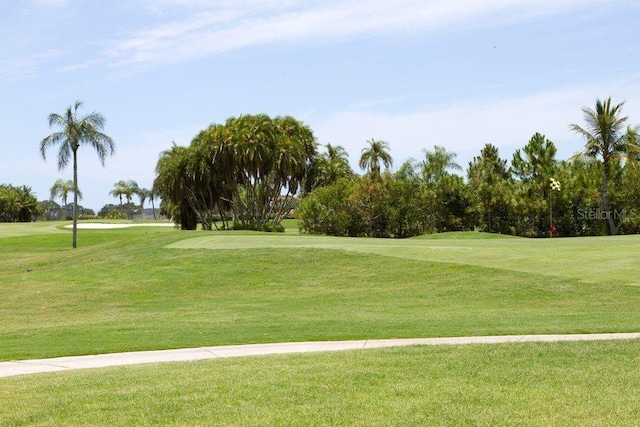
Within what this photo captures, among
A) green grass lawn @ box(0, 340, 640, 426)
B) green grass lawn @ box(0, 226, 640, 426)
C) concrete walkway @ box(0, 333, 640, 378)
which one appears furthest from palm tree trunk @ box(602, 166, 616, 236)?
green grass lawn @ box(0, 340, 640, 426)

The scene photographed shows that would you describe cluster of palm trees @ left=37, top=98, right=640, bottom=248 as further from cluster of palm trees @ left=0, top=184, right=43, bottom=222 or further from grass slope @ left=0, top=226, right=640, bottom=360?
cluster of palm trees @ left=0, top=184, right=43, bottom=222

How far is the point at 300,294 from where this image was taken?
2338 cm

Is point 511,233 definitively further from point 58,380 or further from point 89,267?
point 58,380

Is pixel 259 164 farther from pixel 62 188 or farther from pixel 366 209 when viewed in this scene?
pixel 62 188

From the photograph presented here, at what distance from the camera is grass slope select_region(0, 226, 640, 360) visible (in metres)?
14.0

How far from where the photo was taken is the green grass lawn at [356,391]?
22.5ft

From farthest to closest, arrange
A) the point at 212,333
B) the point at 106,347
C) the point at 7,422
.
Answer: the point at 212,333 < the point at 106,347 < the point at 7,422

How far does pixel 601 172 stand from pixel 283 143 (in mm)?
25081

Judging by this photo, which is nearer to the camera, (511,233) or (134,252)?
(134,252)

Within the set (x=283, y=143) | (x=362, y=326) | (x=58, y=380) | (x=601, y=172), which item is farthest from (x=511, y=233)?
(x=58, y=380)

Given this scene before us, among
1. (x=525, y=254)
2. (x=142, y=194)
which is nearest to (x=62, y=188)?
(x=142, y=194)

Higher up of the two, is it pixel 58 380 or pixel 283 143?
pixel 283 143

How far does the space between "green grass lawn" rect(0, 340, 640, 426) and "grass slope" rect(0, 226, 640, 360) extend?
315cm

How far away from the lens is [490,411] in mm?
6980
